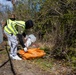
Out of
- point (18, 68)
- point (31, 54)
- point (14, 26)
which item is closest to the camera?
point (18, 68)

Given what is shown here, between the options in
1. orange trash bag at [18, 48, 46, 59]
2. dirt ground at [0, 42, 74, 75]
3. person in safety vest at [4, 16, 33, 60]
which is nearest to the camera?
dirt ground at [0, 42, 74, 75]

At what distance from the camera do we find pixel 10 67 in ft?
28.4

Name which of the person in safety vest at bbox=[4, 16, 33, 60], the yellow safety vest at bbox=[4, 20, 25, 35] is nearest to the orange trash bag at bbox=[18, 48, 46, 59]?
the person in safety vest at bbox=[4, 16, 33, 60]

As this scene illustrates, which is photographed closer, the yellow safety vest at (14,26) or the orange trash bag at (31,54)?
the yellow safety vest at (14,26)

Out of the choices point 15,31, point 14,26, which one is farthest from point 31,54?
point 14,26

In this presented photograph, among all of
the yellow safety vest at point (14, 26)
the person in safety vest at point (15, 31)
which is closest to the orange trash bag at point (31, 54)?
the person in safety vest at point (15, 31)

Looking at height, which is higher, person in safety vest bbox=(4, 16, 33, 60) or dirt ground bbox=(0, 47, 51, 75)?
person in safety vest bbox=(4, 16, 33, 60)

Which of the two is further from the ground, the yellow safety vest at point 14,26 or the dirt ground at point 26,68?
the yellow safety vest at point 14,26

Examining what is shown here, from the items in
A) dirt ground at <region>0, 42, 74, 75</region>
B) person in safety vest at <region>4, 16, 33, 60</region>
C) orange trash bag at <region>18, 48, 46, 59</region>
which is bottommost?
dirt ground at <region>0, 42, 74, 75</region>

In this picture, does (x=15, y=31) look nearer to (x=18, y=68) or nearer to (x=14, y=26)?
(x=14, y=26)

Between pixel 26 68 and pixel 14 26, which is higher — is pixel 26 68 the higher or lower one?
the lower one

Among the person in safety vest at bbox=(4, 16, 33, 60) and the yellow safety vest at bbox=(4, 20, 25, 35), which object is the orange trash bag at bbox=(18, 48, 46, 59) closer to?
the person in safety vest at bbox=(4, 16, 33, 60)

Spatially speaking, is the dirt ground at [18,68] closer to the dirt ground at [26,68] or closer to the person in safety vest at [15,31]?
the dirt ground at [26,68]

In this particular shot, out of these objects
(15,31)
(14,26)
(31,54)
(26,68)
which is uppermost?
(14,26)
